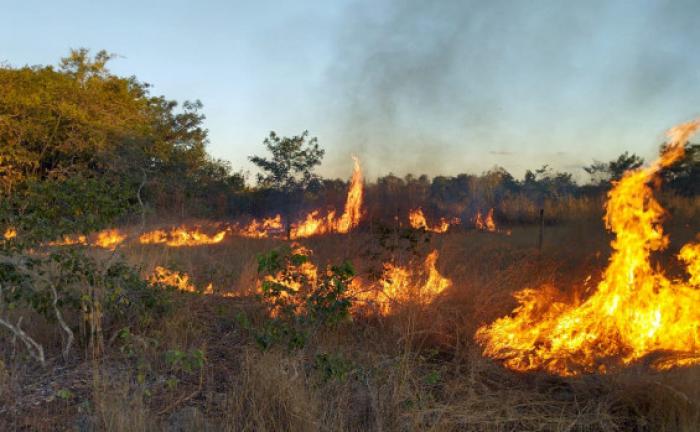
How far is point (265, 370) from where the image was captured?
12.4ft

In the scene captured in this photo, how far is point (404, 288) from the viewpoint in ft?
20.4

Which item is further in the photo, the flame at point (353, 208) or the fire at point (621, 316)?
the flame at point (353, 208)

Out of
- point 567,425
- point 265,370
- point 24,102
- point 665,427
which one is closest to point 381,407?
point 265,370

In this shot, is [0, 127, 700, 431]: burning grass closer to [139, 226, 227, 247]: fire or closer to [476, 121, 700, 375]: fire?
[476, 121, 700, 375]: fire

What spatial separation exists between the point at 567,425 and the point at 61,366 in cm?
386

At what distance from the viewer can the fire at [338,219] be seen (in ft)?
49.5

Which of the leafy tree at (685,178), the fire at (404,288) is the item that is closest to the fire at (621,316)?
the fire at (404,288)

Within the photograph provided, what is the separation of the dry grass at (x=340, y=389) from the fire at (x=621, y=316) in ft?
1.36

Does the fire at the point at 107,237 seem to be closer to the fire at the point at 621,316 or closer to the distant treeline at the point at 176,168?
the distant treeline at the point at 176,168

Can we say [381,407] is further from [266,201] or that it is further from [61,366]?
[266,201]

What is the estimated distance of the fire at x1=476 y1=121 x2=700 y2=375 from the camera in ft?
16.8

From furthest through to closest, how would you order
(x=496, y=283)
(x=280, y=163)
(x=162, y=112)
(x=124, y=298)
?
1. (x=162, y=112)
2. (x=280, y=163)
3. (x=496, y=283)
4. (x=124, y=298)

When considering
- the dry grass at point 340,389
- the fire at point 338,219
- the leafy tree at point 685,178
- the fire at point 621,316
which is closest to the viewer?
the dry grass at point 340,389

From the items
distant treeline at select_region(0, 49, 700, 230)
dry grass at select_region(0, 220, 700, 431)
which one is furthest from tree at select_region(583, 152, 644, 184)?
dry grass at select_region(0, 220, 700, 431)
